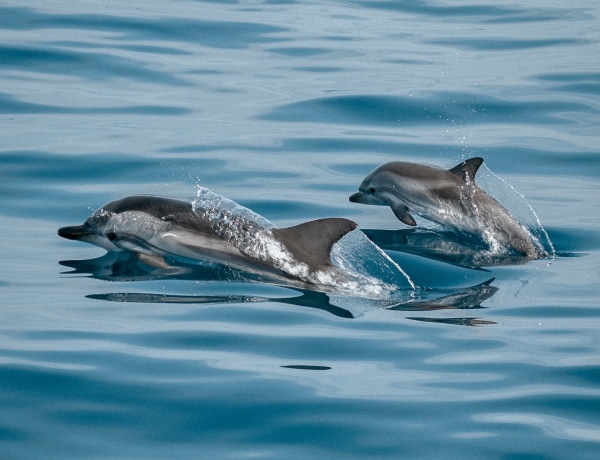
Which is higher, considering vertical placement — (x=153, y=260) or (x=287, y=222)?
(x=287, y=222)

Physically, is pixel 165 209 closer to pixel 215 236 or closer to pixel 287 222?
pixel 215 236

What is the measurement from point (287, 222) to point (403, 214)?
1236 mm

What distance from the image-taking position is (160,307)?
8.04 metres

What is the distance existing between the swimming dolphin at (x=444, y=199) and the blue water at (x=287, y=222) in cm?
24

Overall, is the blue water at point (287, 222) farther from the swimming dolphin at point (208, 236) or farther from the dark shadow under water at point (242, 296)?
the swimming dolphin at point (208, 236)

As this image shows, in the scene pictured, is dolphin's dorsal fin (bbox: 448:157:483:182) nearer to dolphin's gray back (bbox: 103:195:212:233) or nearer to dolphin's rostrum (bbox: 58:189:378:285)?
dolphin's rostrum (bbox: 58:189:378:285)

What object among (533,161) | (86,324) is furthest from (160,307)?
(533,161)

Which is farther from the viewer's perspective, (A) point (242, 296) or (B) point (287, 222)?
(B) point (287, 222)

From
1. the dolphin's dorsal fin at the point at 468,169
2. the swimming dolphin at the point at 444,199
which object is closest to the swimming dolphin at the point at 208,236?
the swimming dolphin at the point at 444,199

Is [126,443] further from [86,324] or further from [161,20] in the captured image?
[161,20]

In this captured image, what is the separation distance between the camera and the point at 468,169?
1116 centimetres

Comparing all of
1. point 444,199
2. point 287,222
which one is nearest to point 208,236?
point 287,222

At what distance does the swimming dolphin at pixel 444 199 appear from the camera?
35.2ft

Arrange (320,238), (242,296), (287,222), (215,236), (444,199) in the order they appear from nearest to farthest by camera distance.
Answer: (242,296)
(320,238)
(215,236)
(287,222)
(444,199)
